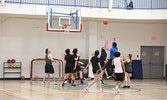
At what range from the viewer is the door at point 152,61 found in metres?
21.4

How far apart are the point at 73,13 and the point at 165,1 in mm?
8256

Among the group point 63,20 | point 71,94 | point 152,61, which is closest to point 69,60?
point 71,94

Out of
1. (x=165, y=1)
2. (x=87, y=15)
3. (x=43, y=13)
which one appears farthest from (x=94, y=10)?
(x=165, y=1)

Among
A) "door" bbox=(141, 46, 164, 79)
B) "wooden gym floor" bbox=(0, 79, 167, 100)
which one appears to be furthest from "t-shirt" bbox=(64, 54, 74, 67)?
"door" bbox=(141, 46, 164, 79)

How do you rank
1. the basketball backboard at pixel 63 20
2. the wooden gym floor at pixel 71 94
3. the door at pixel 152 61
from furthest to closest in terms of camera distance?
1. the door at pixel 152 61
2. the basketball backboard at pixel 63 20
3. the wooden gym floor at pixel 71 94

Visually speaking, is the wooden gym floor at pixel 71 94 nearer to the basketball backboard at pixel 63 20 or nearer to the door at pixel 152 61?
the basketball backboard at pixel 63 20

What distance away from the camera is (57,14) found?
53.1 ft

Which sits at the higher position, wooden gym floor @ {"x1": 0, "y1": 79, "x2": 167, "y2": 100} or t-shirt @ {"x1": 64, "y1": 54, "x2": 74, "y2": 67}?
t-shirt @ {"x1": 64, "y1": 54, "x2": 74, "y2": 67}

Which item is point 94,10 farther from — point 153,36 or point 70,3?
point 153,36

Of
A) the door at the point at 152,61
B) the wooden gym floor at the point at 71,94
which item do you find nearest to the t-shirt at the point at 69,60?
the wooden gym floor at the point at 71,94

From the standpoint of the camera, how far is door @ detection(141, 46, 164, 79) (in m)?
21.4

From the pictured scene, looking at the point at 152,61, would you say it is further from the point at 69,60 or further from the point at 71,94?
the point at 71,94

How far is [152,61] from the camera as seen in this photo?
21.5m

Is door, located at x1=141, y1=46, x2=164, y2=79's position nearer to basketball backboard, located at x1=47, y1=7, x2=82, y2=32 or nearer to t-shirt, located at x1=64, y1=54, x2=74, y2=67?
basketball backboard, located at x1=47, y1=7, x2=82, y2=32
